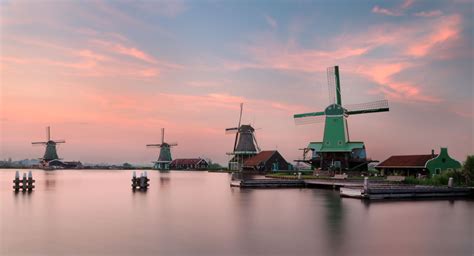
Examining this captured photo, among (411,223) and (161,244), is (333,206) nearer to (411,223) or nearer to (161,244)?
(411,223)

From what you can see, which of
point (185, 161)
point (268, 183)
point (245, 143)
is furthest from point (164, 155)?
point (268, 183)

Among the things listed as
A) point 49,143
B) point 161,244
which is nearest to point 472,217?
point 161,244

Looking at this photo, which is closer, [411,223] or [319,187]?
[411,223]

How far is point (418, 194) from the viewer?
30250 mm

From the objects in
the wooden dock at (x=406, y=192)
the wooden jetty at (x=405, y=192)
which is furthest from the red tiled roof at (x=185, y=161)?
the wooden dock at (x=406, y=192)

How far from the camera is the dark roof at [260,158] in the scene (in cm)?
7637

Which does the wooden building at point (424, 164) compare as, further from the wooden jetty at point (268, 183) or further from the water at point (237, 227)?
the water at point (237, 227)

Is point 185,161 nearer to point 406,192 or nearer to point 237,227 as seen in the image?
point 406,192

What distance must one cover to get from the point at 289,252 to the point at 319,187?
2786 centimetres

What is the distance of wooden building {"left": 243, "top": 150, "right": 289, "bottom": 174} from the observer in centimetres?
7588

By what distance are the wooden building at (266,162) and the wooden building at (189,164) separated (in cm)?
3518

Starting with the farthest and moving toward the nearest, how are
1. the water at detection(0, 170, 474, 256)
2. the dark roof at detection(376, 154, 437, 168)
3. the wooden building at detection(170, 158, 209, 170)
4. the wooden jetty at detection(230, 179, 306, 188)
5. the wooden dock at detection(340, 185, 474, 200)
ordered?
the wooden building at detection(170, 158, 209, 170) → the dark roof at detection(376, 154, 437, 168) → the wooden jetty at detection(230, 179, 306, 188) → the wooden dock at detection(340, 185, 474, 200) → the water at detection(0, 170, 474, 256)

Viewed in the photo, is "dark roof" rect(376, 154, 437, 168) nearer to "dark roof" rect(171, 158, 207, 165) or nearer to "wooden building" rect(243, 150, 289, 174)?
"wooden building" rect(243, 150, 289, 174)

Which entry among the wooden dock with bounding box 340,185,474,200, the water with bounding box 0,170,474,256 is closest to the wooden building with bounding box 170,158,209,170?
the water with bounding box 0,170,474,256
